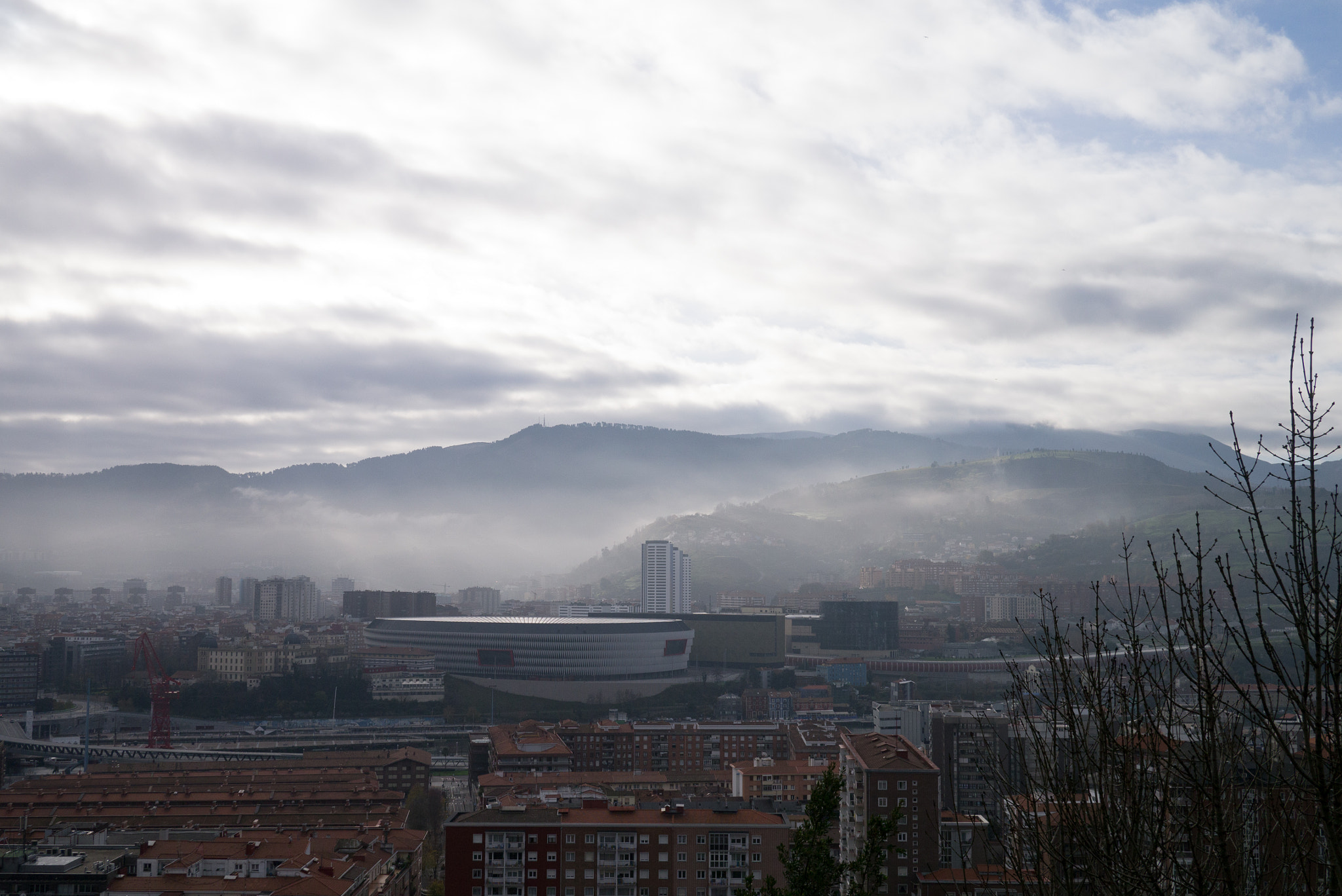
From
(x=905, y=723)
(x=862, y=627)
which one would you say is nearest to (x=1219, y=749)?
(x=905, y=723)

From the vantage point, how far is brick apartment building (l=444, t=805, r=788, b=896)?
12680 mm

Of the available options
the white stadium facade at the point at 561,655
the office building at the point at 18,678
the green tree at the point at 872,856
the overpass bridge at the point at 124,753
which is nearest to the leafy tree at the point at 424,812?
the overpass bridge at the point at 124,753

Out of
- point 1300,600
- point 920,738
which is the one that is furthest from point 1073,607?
point 1300,600

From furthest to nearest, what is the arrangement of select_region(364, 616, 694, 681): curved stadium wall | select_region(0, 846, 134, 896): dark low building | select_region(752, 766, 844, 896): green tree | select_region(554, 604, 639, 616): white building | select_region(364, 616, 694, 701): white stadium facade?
select_region(554, 604, 639, 616): white building, select_region(364, 616, 694, 681): curved stadium wall, select_region(364, 616, 694, 701): white stadium facade, select_region(0, 846, 134, 896): dark low building, select_region(752, 766, 844, 896): green tree

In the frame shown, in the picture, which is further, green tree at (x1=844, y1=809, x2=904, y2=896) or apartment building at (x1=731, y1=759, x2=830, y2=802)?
apartment building at (x1=731, y1=759, x2=830, y2=802)

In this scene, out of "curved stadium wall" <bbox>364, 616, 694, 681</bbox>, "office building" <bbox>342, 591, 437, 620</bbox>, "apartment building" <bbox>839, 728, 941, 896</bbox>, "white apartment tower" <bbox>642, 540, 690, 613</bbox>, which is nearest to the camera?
"apartment building" <bbox>839, 728, 941, 896</bbox>

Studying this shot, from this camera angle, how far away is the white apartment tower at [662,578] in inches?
2889

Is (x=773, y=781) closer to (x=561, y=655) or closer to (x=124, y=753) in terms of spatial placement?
(x=124, y=753)

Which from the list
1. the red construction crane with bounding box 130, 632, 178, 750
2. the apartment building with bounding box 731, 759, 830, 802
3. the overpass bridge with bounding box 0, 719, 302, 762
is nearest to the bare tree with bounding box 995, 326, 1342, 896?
the apartment building with bounding box 731, 759, 830, 802

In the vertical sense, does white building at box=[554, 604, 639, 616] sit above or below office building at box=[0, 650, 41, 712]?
above

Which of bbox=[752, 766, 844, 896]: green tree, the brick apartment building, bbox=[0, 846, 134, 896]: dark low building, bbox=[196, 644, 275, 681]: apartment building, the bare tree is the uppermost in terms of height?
the bare tree

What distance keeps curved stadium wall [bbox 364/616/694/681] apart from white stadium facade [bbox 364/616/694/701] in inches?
1.0

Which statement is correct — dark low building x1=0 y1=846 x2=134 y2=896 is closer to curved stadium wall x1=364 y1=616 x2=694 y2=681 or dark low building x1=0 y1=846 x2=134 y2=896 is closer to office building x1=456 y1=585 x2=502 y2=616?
curved stadium wall x1=364 y1=616 x2=694 y2=681

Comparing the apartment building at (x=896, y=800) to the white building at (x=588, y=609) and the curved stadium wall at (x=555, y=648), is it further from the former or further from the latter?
the white building at (x=588, y=609)
